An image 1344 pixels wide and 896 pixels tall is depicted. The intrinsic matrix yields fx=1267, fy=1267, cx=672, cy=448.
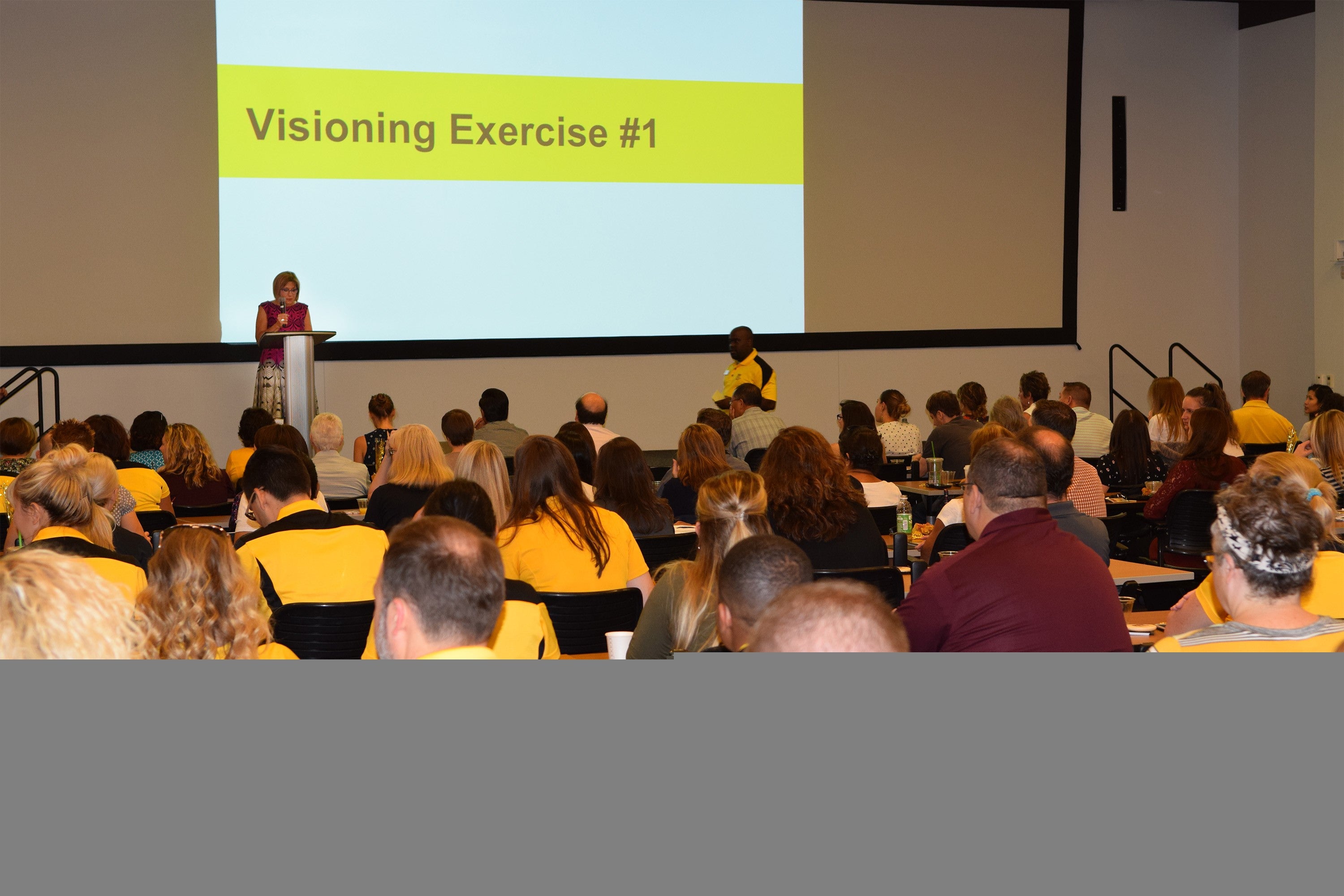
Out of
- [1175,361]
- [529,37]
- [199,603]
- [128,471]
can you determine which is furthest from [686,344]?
[199,603]

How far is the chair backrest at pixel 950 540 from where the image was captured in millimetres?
4539

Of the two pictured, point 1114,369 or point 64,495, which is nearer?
point 64,495

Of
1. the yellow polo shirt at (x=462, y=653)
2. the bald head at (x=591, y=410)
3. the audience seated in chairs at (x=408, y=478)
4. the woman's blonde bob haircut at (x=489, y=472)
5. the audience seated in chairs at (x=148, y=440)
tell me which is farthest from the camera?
the bald head at (x=591, y=410)

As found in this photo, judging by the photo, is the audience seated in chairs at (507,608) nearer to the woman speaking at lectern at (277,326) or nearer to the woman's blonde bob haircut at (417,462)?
the woman's blonde bob haircut at (417,462)

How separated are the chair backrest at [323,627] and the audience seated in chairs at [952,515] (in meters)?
2.13

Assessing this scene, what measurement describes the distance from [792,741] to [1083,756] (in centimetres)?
22

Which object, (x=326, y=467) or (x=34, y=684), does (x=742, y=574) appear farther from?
(x=326, y=467)

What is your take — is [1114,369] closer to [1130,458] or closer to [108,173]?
[1130,458]

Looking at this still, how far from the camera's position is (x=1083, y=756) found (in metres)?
0.97

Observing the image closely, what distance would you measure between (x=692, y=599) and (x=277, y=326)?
683 centimetres

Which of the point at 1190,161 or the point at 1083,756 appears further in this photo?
the point at 1190,161

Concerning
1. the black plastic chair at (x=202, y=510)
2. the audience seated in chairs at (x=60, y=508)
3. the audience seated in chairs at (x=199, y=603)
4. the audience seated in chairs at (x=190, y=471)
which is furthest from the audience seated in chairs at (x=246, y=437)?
the audience seated in chairs at (x=199, y=603)

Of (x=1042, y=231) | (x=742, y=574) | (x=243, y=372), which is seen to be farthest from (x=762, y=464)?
(x=1042, y=231)

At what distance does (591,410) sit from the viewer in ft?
25.0
